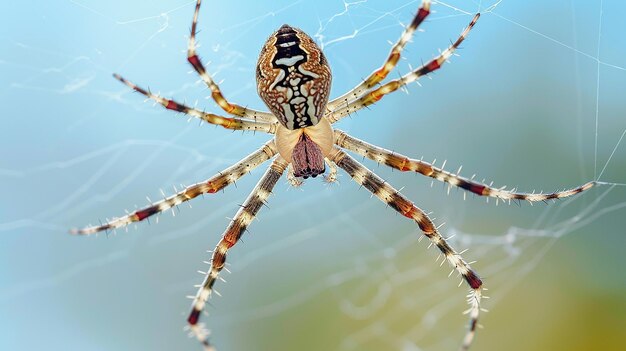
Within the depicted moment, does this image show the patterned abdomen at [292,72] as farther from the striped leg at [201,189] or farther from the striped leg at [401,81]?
the striped leg at [201,189]

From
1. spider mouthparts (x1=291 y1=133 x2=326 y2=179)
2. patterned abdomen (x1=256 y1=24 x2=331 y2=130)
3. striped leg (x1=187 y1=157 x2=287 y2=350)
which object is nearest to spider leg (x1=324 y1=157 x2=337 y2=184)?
spider mouthparts (x1=291 y1=133 x2=326 y2=179)

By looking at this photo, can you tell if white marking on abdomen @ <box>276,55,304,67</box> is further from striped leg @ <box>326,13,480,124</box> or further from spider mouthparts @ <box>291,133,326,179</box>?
spider mouthparts @ <box>291,133,326,179</box>

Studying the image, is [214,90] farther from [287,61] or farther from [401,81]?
[401,81]

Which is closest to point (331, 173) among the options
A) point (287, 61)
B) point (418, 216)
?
point (418, 216)

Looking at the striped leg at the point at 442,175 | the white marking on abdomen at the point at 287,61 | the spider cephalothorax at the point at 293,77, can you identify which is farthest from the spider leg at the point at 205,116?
the striped leg at the point at 442,175

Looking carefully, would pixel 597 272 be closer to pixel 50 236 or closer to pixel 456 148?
pixel 456 148

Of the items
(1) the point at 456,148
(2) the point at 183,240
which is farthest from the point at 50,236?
(1) the point at 456,148
